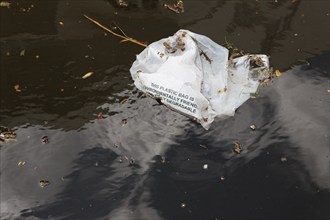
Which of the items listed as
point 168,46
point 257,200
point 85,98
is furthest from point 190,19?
point 257,200

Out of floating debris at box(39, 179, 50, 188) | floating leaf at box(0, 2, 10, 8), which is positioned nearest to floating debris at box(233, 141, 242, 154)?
floating debris at box(39, 179, 50, 188)

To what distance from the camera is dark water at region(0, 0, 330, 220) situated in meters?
2.31

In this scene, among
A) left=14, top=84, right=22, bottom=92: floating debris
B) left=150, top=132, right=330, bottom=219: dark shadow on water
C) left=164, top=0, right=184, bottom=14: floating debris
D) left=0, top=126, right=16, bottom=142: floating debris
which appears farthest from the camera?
left=164, top=0, right=184, bottom=14: floating debris

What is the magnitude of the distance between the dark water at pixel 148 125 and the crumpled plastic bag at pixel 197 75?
10 centimetres

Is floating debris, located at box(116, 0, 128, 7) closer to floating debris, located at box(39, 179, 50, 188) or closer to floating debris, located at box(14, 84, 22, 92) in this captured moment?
floating debris, located at box(14, 84, 22, 92)

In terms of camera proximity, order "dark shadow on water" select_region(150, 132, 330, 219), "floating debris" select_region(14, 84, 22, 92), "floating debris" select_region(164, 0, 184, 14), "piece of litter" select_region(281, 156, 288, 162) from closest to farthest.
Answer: "dark shadow on water" select_region(150, 132, 330, 219) < "piece of litter" select_region(281, 156, 288, 162) < "floating debris" select_region(14, 84, 22, 92) < "floating debris" select_region(164, 0, 184, 14)

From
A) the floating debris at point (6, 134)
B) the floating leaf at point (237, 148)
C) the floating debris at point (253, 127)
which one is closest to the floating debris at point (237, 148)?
the floating leaf at point (237, 148)

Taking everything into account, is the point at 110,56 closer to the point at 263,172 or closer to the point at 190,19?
the point at 190,19

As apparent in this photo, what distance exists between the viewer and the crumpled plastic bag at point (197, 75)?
2.35 meters

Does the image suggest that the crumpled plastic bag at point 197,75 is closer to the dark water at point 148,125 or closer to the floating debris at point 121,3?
the dark water at point 148,125

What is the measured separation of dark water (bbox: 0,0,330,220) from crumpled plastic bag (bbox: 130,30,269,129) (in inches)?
→ 4.1

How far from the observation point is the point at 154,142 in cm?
245

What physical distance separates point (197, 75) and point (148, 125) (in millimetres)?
463

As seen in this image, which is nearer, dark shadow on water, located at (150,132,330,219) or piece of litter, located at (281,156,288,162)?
dark shadow on water, located at (150,132,330,219)
